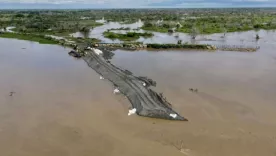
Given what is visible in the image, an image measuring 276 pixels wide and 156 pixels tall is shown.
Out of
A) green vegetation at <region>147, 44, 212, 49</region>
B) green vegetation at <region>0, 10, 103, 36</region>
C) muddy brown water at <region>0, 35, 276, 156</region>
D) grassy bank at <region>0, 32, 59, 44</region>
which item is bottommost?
muddy brown water at <region>0, 35, 276, 156</region>

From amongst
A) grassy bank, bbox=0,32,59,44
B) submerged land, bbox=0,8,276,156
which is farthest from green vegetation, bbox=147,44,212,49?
grassy bank, bbox=0,32,59,44

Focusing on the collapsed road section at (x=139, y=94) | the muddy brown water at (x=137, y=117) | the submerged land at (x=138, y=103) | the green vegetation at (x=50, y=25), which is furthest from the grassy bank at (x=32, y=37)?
the collapsed road section at (x=139, y=94)

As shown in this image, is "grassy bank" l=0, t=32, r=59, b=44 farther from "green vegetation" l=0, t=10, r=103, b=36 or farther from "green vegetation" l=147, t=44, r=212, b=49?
"green vegetation" l=147, t=44, r=212, b=49

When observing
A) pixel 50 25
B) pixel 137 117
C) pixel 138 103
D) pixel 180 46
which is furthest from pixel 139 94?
pixel 50 25

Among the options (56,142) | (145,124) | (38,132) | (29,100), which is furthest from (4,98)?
(145,124)

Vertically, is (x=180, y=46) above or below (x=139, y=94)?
above

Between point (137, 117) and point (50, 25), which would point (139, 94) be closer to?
point (137, 117)
